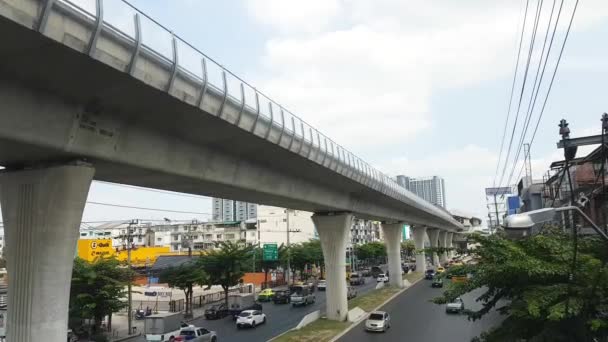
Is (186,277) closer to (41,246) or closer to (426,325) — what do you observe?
(426,325)

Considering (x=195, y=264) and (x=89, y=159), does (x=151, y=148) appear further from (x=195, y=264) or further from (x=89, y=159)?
(x=195, y=264)

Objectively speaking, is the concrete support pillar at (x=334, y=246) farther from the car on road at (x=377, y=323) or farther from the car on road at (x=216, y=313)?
the car on road at (x=216, y=313)

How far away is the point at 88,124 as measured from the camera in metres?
13.2

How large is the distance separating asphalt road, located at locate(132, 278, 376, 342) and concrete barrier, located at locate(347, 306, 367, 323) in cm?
402

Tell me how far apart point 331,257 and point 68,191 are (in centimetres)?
2726

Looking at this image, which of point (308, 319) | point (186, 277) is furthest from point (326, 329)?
point (186, 277)

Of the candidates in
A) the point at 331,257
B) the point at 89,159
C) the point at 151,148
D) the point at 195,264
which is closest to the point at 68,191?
the point at 89,159

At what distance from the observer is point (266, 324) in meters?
36.7

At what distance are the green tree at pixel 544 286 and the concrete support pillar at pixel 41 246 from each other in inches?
386

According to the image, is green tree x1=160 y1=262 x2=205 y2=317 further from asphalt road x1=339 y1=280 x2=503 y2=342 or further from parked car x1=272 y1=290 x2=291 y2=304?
asphalt road x1=339 y1=280 x2=503 y2=342

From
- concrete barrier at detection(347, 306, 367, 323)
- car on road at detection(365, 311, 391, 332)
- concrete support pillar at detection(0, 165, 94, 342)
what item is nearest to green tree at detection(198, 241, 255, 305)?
concrete barrier at detection(347, 306, 367, 323)

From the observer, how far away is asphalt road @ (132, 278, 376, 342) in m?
31.5

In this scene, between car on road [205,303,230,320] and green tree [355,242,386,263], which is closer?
car on road [205,303,230,320]

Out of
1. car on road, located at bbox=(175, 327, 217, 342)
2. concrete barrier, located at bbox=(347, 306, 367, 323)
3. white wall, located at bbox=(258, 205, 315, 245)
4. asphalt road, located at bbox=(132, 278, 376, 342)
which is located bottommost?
asphalt road, located at bbox=(132, 278, 376, 342)
